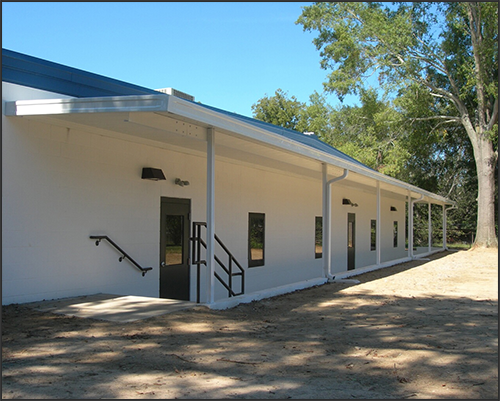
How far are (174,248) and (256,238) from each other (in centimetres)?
363

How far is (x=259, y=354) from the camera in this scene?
5422 mm

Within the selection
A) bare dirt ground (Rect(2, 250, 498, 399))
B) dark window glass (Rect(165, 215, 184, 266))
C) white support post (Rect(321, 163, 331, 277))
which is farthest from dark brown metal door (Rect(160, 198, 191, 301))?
white support post (Rect(321, 163, 331, 277))

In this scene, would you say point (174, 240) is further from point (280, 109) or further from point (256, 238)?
point (280, 109)

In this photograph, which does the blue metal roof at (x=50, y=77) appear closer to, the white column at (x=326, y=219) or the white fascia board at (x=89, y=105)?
the white fascia board at (x=89, y=105)

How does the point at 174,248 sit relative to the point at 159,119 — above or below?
below

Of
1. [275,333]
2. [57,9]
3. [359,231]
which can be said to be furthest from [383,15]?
[275,333]

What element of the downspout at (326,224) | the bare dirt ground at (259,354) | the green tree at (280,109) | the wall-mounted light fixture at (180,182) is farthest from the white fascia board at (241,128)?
the green tree at (280,109)

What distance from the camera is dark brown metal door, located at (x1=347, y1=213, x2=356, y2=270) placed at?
19928mm

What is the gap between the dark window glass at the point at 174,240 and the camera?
1052 cm

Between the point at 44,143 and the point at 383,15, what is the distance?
2348 centimetres

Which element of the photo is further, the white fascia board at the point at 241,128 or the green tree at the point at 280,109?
the green tree at the point at 280,109

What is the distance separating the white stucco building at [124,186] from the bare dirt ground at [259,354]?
3.62 feet

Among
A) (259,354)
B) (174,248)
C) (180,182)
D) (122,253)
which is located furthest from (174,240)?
(259,354)

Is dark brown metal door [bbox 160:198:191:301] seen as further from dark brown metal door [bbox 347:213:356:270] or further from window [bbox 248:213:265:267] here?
dark brown metal door [bbox 347:213:356:270]
